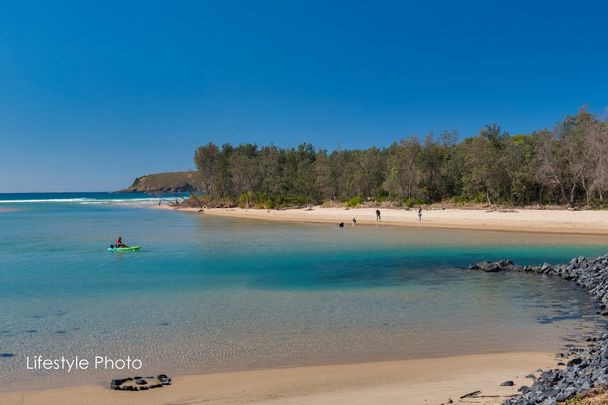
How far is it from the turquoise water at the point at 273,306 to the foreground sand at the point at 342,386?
0.77 metres

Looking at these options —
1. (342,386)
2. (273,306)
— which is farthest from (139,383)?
(273,306)

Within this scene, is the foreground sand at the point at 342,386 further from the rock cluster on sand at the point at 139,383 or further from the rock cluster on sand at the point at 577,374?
the rock cluster on sand at the point at 577,374

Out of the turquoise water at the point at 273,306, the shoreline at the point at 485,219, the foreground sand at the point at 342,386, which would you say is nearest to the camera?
the foreground sand at the point at 342,386

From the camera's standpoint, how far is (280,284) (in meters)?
Answer: 21.3

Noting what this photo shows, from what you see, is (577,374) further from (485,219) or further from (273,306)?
(485,219)

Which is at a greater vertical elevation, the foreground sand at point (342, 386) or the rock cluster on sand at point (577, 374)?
the rock cluster on sand at point (577, 374)

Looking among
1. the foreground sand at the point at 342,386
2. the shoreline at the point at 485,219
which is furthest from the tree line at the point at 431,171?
the foreground sand at the point at 342,386

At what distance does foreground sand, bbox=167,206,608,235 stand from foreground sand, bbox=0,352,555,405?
34485 millimetres

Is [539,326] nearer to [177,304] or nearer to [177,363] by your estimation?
[177,363]

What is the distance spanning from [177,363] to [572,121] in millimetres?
60679

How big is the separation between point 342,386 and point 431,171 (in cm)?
6517

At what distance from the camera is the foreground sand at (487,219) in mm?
42625

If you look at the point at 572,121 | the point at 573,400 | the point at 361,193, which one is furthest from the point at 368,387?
the point at 361,193

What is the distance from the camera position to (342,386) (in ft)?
30.8
